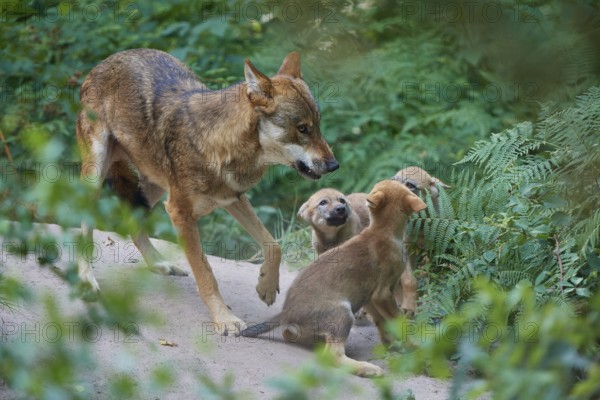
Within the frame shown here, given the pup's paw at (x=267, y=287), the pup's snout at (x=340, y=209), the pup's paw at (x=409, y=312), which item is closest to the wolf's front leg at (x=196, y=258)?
the pup's paw at (x=267, y=287)

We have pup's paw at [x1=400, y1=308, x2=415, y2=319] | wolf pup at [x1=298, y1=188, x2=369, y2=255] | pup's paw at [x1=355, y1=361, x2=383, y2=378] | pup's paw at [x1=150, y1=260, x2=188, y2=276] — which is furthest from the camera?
pup's paw at [x1=150, y1=260, x2=188, y2=276]

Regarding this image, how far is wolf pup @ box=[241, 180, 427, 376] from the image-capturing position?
606 cm

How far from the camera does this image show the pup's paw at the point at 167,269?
25.0 ft

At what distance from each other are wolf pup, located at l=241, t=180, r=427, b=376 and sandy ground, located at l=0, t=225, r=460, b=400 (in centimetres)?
18

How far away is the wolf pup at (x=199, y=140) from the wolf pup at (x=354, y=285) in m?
0.51

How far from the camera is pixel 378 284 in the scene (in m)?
6.43

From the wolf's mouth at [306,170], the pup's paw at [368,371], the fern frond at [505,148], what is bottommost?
the pup's paw at [368,371]

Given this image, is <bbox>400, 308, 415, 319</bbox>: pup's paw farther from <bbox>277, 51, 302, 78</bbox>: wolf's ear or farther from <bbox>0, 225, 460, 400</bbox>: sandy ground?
<bbox>277, 51, 302, 78</bbox>: wolf's ear

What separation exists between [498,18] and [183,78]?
5.88 metres

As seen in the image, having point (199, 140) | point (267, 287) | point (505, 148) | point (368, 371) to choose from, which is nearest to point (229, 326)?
point (267, 287)

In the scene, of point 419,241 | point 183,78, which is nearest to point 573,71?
point 419,241

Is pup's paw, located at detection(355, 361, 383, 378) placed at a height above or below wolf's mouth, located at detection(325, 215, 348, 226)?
→ below

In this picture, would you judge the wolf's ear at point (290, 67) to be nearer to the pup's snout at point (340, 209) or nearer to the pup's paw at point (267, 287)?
the pup's snout at point (340, 209)

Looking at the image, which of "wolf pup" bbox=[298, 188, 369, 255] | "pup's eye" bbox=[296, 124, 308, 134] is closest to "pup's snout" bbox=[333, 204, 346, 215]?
"wolf pup" bbox=[298, 188, 369, 255]
